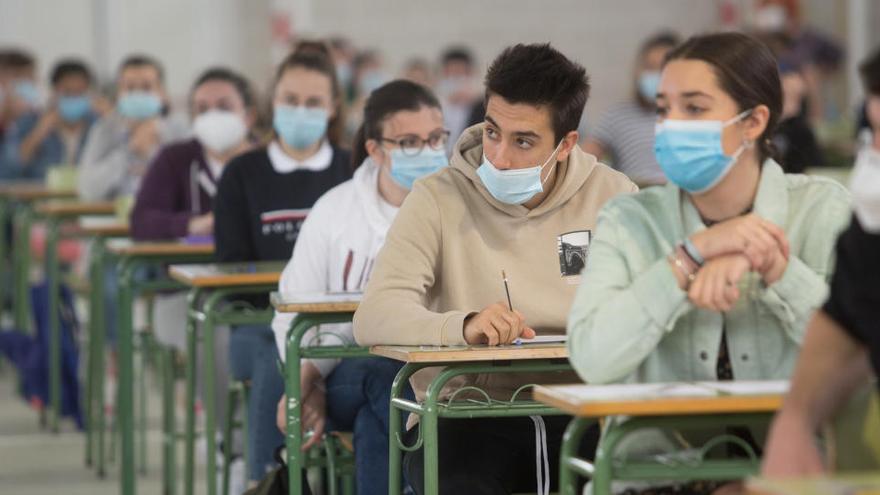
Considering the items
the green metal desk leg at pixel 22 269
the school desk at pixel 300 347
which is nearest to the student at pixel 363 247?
the school desk at pixel 300 347

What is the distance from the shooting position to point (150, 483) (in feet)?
20.4

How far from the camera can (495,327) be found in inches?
127

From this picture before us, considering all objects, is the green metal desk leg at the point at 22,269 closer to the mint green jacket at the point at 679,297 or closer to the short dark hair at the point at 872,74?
the mint green jacket at the point at 679,297

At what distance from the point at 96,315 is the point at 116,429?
476 mm

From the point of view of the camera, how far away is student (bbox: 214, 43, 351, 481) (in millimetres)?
→ 5223

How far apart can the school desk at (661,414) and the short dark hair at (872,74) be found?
1.46 feet

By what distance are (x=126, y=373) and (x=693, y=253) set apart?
3386 millimetres

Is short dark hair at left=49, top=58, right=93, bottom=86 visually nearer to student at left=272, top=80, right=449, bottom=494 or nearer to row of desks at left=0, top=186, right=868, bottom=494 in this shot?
row of desks at left=0, top=186, right=868, bottom=494

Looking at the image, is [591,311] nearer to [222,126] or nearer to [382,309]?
[382,309]

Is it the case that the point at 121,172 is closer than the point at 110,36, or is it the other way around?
the point at 121,172

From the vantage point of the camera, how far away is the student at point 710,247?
2.63 m

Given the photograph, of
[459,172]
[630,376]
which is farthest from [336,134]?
→ [630,376]

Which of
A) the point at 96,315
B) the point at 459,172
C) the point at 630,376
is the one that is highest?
the point at 459,172

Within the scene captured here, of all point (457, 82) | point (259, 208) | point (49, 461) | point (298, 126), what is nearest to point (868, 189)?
point (259, 208)
